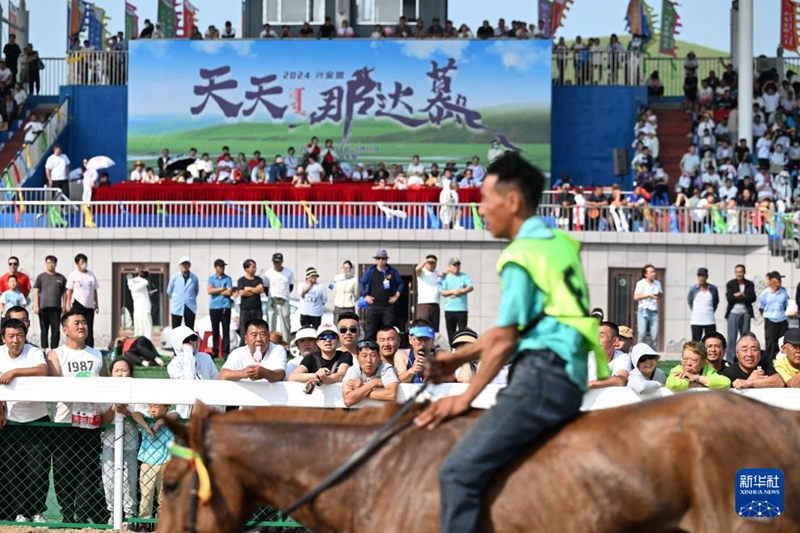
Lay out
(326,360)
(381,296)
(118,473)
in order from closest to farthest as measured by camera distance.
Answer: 1. (118,473)
2. (326,360)
3. (381,296)

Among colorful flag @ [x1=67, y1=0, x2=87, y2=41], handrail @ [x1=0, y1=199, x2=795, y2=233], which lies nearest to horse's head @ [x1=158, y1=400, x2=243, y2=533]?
handrail @ [x1=0, y1=199, x2=795, y2=233]

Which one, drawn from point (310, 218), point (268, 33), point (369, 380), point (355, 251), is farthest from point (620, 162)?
point (369, 380)

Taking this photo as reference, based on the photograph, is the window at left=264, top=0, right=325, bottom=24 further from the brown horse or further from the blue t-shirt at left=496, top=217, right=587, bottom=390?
the blue t-shirt at left=496, top=217, right=587, bottom=390

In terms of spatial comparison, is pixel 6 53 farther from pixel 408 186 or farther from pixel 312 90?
pixel 408 186

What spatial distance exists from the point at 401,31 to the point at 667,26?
55.3 feet

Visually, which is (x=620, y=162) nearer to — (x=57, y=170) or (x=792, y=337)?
(x=57, y=170)

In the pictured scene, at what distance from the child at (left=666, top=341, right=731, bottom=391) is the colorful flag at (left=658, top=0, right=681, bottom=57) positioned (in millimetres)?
41419

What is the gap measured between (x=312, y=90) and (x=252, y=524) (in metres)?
28.4

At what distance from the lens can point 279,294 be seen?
24766 mm

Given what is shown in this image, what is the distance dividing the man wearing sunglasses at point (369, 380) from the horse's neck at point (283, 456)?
3325mm

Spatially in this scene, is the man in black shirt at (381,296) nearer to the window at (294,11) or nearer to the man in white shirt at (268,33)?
the man in white shirt at (268,33)

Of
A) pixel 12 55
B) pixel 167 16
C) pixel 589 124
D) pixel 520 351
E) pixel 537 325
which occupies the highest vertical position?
pixel 167 16

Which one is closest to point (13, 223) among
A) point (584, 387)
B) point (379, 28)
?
point (379, 28)

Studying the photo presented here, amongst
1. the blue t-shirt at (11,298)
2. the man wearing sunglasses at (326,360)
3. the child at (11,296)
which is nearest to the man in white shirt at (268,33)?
the child at (11,296)
